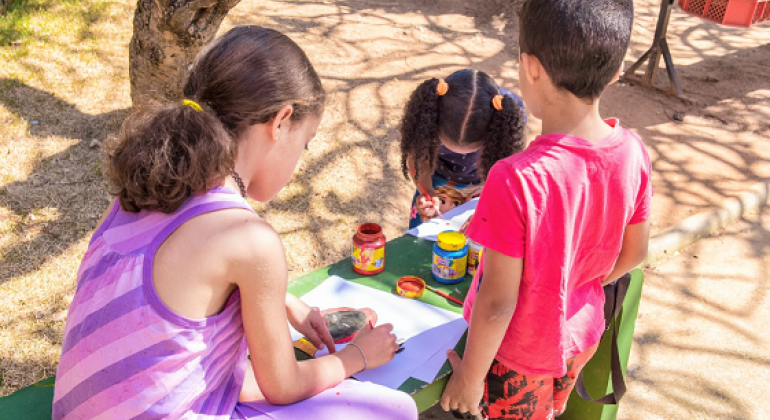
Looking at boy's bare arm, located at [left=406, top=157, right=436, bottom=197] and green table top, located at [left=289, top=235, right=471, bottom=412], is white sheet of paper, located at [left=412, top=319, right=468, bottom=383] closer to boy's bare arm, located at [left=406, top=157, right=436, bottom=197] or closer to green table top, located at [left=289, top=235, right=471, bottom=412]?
green table top, located at [left=289, top=235, right=471, bottom=412]

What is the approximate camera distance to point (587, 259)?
4.95ft

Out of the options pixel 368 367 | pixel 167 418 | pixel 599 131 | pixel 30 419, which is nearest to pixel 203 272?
pixel 167 418

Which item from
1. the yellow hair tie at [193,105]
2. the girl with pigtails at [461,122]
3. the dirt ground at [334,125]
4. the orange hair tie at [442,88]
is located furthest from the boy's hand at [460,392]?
the dirt ground at [334,125]

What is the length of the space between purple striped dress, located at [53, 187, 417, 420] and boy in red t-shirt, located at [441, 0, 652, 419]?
563mm

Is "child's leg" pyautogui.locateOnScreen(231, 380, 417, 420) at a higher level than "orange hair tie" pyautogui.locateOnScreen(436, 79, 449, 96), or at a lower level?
lower

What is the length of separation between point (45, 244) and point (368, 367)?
2.35 meters

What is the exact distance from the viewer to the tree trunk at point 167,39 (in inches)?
125

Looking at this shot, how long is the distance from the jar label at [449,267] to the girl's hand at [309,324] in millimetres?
484

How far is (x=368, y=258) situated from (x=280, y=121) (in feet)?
2.40

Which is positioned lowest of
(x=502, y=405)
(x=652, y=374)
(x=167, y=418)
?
(x=652, y=374)

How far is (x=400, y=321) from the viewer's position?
5.89 ft

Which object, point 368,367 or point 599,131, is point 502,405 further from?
point 599,131

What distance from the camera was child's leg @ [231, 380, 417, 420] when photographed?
1343mm

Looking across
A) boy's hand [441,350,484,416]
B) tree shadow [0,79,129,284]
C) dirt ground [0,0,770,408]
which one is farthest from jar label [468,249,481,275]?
tree shadow [0,79,129,284]
